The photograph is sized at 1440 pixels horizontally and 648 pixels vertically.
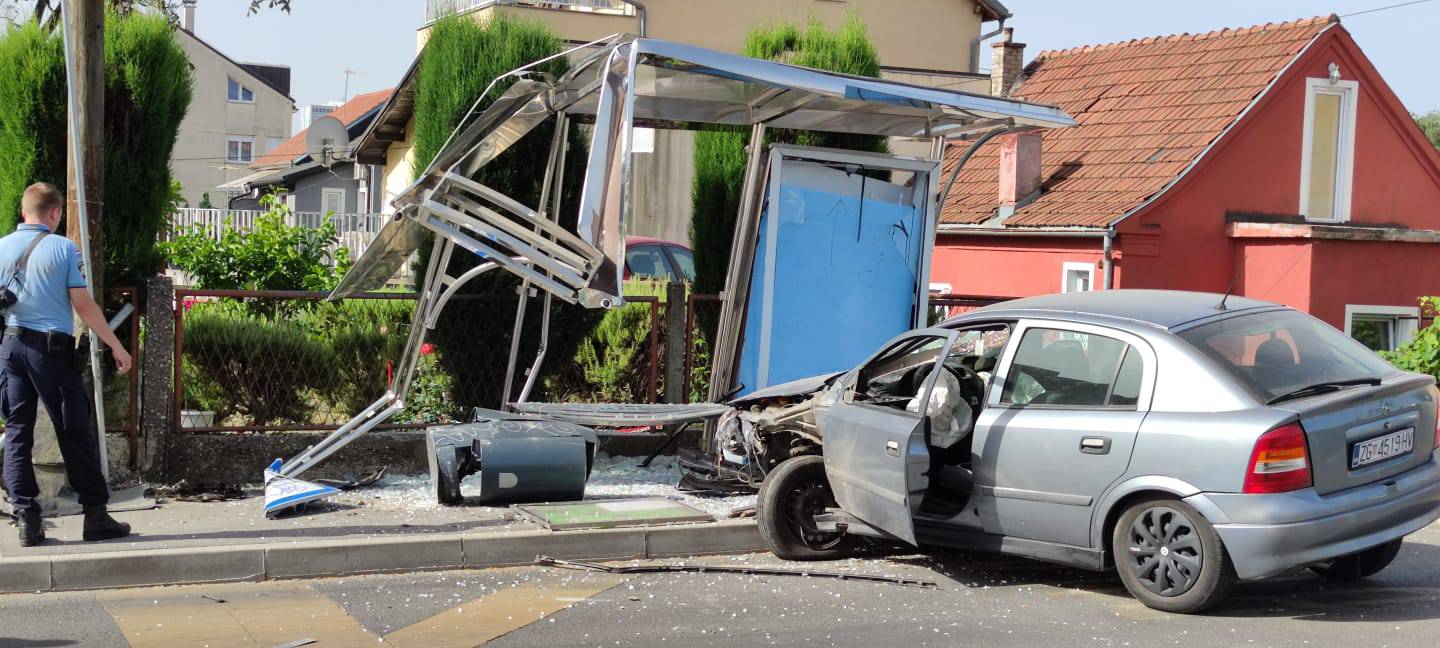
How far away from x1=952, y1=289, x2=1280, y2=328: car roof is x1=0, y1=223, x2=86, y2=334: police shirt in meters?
4.87

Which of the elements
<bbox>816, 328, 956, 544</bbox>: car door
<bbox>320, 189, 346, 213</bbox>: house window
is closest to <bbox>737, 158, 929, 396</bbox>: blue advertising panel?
<bbox>816, 328, 956, 544</bbox>: car door

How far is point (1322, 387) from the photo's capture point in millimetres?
6336

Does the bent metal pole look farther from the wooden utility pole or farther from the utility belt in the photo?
the utility belt

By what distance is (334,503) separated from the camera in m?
8.70

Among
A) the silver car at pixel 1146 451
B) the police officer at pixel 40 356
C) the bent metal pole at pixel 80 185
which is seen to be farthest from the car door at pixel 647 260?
the police officer at pixel 40 356

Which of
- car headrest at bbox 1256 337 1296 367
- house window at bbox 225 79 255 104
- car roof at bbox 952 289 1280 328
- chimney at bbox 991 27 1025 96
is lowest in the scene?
car headrest at bbox 1256 337 1296 367

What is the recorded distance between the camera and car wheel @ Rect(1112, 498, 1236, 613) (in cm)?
616

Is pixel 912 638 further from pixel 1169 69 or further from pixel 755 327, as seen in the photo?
pixel 1169 69

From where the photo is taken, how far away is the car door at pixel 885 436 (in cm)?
690

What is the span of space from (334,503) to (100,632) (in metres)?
2.68

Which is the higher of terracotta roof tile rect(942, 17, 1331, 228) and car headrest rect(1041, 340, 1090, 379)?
terracotta roof tile rect(942, 17, 1331, 228)

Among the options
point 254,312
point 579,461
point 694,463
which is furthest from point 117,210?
point 694,463

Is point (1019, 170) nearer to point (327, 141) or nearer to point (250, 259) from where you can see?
point (250, 259)

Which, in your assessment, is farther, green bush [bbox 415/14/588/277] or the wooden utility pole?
green bush [bbox 415/14/588/277]
